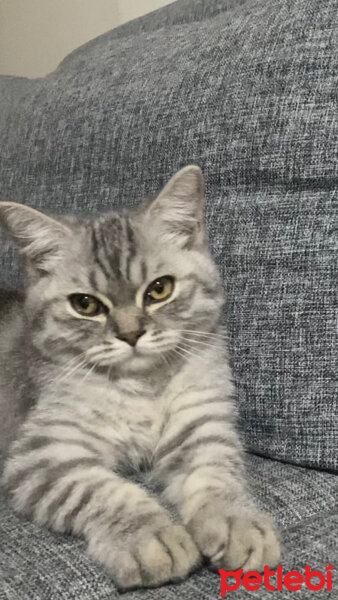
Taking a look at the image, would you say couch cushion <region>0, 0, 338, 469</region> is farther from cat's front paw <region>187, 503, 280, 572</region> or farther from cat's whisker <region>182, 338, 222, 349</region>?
cat's front paw <region>187, 503, 280, 572</region>

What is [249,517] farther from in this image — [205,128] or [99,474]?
[205,128]

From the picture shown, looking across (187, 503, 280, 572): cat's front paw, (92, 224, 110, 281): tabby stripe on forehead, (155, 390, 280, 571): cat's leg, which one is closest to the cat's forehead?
(92, 224, 110, 281): tabby stripe on forehead

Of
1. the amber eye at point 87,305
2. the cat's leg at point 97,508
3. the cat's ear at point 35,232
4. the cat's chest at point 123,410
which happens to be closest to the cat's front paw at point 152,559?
the cat's leg at point 97,508

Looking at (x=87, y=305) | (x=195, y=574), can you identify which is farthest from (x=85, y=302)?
(x=195, y=574)

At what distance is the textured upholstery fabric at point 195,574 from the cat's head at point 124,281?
10.8 inches

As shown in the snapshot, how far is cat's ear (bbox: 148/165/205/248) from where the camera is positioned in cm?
108

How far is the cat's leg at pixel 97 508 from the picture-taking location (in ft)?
2.56

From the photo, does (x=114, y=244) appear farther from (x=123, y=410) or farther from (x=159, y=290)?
(x=123, y=410)

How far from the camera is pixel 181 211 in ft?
3.67

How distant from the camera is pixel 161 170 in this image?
4.27ft

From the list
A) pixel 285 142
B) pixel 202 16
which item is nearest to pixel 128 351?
pixel 285 142

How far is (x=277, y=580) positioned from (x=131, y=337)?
0.41m

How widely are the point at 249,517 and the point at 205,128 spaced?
28.4 inches

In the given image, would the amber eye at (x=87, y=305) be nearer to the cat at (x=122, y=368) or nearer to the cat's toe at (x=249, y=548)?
the cat at (x=122, y=368)
